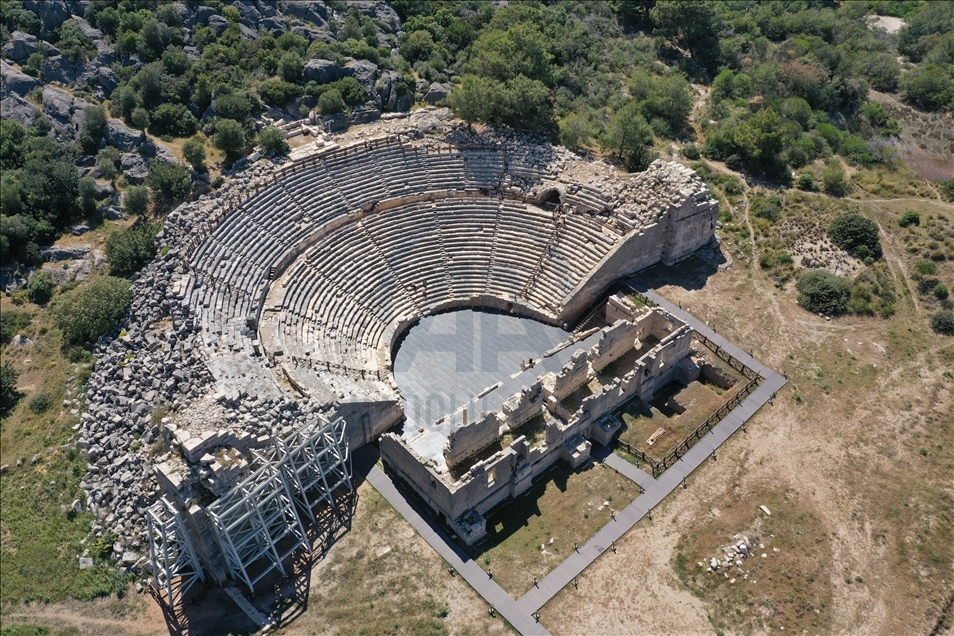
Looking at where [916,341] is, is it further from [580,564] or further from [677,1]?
[677,1]

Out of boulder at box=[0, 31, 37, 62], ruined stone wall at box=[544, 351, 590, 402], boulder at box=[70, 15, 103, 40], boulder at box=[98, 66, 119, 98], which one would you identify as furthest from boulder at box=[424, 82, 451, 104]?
boulder at box=[0, 31, 37, 62]

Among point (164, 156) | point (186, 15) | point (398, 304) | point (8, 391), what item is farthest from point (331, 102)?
point (8, 391)

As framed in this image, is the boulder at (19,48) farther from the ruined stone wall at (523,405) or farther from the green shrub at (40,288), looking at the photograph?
the ruined stone wall at (523,405)

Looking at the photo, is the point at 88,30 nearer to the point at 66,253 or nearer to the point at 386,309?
the point at 66,253

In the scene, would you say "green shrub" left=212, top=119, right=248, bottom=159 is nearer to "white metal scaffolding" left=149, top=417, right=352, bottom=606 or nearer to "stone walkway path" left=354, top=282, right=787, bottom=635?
"white metal scaffolding" left=149, top=417, right=352, bottom=606

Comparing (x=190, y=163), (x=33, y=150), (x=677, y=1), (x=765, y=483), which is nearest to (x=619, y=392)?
(x=765, y=483)

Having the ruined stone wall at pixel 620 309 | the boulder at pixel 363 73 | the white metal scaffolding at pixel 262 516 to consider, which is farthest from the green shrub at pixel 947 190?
the white metal scaffolding at pixel 262 516
